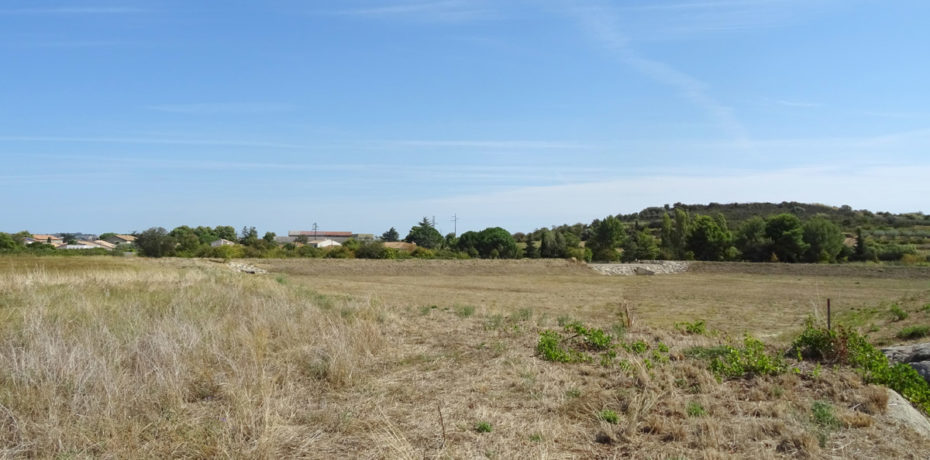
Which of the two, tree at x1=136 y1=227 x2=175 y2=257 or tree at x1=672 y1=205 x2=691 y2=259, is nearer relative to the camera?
tree at x1=136 y1=227 x2=175 y2=257

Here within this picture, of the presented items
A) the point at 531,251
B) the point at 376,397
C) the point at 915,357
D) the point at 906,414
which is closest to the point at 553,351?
the point at 376,397

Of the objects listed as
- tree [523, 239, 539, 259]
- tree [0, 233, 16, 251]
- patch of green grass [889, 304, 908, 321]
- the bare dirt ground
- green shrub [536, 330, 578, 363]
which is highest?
tree [0, 233, 16, 251]

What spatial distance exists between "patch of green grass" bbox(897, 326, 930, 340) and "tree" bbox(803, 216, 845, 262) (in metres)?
56.7

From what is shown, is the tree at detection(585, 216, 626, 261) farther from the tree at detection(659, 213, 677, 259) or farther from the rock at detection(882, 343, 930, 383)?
the rock at detection(882, 343, 930, 383)

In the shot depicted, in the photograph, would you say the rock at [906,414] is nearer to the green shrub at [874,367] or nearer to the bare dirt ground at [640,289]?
the green shrub at [874,367]

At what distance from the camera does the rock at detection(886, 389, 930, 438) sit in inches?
214

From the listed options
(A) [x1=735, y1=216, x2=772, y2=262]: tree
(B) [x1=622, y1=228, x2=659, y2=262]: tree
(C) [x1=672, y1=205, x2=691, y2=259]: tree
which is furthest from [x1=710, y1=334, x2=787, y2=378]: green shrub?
(B) [x1=622, y1=228, x2=659, y2=262]: tree

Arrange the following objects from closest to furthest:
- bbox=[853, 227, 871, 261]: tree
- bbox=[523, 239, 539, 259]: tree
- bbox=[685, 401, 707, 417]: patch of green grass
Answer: bbox=[685, 401, 707, 417]: patch of green grass, bbox=[853, 227, 871, 261]: tree, bbox=[523, 239, 539, 259]: tree

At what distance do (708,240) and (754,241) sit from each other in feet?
16.3

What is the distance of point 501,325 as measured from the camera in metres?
11.5

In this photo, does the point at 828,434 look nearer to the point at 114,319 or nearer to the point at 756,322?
the point at 114,319

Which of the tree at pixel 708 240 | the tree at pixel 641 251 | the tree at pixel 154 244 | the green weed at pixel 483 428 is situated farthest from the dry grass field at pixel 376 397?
the tree at pixel 641 251

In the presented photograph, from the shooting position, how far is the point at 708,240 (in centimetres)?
6788

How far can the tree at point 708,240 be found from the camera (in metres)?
67.4
